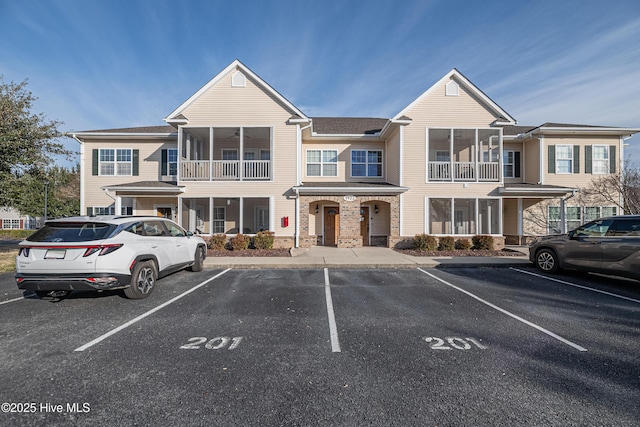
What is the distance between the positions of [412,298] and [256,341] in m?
3.56

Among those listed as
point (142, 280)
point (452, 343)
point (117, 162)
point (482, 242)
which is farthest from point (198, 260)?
point (482, 242)

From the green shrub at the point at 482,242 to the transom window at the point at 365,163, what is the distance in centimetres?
606

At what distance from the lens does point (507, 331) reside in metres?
4.20

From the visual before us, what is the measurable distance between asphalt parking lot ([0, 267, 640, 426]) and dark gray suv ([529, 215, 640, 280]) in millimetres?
761

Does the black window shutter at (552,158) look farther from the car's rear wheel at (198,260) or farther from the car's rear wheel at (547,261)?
the car's rear wheel at (198,260)

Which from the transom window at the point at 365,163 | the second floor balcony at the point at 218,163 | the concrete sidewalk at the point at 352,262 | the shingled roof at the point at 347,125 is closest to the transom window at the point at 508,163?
the shingled roof at the point at 347,125

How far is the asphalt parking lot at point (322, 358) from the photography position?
244cm

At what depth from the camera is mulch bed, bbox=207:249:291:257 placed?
1163cm

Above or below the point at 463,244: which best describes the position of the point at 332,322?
below

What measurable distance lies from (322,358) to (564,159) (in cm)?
1926

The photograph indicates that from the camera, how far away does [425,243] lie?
12805 mm

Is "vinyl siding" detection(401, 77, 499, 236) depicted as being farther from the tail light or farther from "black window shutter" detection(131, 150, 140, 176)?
"black window shutter" detection(131, 150, 140, 176)

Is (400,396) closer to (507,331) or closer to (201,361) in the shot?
(201,361)

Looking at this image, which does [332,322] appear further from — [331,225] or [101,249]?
[331,225]
